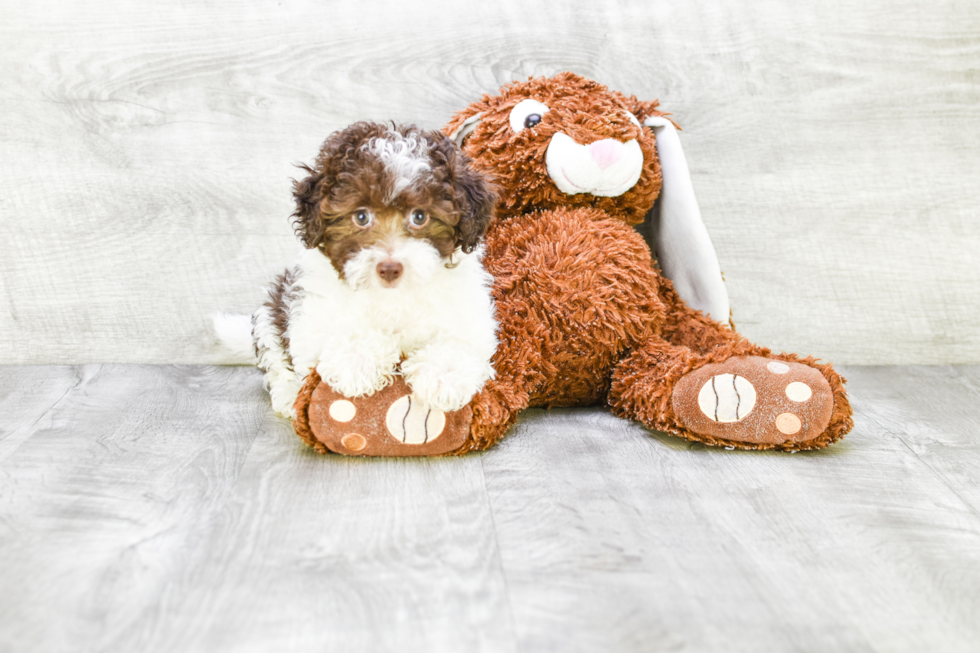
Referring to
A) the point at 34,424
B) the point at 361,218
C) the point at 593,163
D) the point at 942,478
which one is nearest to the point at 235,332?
the point at 34,424

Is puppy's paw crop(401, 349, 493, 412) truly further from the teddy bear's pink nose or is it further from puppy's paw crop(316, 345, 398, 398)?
the teddy bear's pink nose

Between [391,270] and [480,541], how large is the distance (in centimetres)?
45

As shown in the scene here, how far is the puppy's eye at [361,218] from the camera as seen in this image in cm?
130

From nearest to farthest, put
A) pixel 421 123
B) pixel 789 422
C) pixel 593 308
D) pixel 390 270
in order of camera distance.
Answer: pixel 390 270, pixel 789 422, pixel 593 308, pixel 421 123

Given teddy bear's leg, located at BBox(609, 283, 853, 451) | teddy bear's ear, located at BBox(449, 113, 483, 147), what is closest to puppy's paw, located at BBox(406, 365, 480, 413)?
teddy bear's leg, located at BBox(609, 283, 853, 451)

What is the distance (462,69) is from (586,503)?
122 cm

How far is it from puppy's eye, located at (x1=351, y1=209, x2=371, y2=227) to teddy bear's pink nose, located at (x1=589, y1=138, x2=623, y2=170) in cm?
60

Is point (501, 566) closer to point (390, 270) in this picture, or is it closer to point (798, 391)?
point (390, 270)

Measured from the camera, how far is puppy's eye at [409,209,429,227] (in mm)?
1305

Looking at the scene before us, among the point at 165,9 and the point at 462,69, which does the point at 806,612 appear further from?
the point at 165,9

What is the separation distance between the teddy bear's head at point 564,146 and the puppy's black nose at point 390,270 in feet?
1.56

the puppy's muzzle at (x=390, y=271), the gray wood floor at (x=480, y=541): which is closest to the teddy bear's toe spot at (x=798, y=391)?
the gray wood floor at (x=480, y=541)

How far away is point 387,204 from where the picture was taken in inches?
50.5

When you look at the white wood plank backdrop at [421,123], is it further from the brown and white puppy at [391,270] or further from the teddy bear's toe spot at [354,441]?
the teddy bear's toe spot at [354,441]
